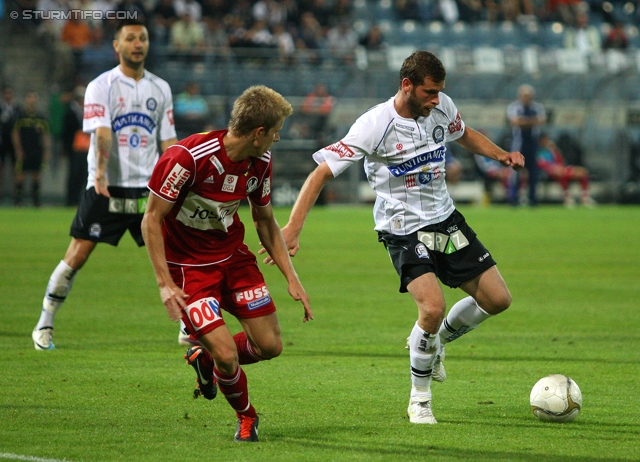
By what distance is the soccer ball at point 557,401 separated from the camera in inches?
233

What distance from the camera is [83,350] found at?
26.8ft

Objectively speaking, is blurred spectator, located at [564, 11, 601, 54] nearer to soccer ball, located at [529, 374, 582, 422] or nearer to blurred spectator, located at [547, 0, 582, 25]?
blurred spectator, located at [547, 0, 582, 25]

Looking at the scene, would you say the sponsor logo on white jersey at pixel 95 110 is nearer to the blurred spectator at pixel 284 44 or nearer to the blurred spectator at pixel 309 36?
the blurred spectator at pixel 284 44

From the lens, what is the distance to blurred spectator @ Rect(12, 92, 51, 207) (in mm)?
24094

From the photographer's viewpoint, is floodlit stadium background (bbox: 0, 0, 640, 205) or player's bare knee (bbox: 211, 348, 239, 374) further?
floodlit stadium background (bbox: 0, 0, 640, 205)

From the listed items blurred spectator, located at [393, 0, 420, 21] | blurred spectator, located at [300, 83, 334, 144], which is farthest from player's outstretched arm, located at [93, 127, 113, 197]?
blurred spectator, located at [393, 0, 420, 21]

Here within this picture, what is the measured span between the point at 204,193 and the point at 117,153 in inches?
133

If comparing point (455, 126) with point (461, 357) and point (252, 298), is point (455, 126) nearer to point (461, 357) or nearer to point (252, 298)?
point (252, 298)

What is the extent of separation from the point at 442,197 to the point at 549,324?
3816 millimetres

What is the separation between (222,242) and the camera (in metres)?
5.71

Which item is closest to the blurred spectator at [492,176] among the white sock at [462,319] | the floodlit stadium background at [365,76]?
the floodlit stadium background at [365,76]

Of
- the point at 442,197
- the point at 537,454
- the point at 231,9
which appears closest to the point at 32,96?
the point at 231,9

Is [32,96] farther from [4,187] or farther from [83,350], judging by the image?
[83,350]

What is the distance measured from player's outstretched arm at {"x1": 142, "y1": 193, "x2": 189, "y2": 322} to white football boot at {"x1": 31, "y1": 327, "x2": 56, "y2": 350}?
3.19 m
